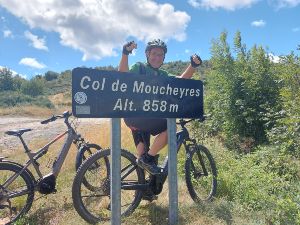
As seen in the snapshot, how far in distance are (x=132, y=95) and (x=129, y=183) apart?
Answer: 4.25 ft

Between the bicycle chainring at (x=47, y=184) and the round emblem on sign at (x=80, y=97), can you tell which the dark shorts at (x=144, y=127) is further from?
the bicycle chainring at (x=47, y=184)

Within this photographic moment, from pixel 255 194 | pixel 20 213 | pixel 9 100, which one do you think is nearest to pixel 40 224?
pixel 20 213

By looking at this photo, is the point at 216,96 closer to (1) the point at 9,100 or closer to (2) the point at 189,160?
(2) the point at 189,160

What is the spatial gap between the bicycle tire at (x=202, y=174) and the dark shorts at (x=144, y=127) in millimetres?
576

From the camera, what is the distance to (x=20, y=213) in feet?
17.2

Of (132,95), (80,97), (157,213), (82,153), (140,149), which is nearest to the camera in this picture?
(80,97)

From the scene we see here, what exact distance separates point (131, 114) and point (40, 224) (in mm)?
2229

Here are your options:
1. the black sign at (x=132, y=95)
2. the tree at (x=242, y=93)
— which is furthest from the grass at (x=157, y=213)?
the tree at (x=242, y=93)

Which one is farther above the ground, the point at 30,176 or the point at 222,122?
the point at 222,122

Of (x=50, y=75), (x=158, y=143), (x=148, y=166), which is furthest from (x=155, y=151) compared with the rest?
(x=50, y=75)

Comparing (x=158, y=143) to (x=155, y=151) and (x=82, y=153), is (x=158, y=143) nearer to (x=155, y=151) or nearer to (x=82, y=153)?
(x=155, y=151)

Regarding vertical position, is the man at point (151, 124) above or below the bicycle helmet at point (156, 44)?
below

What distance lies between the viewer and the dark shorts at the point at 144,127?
4.96 metres

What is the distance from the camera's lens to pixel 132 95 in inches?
159
